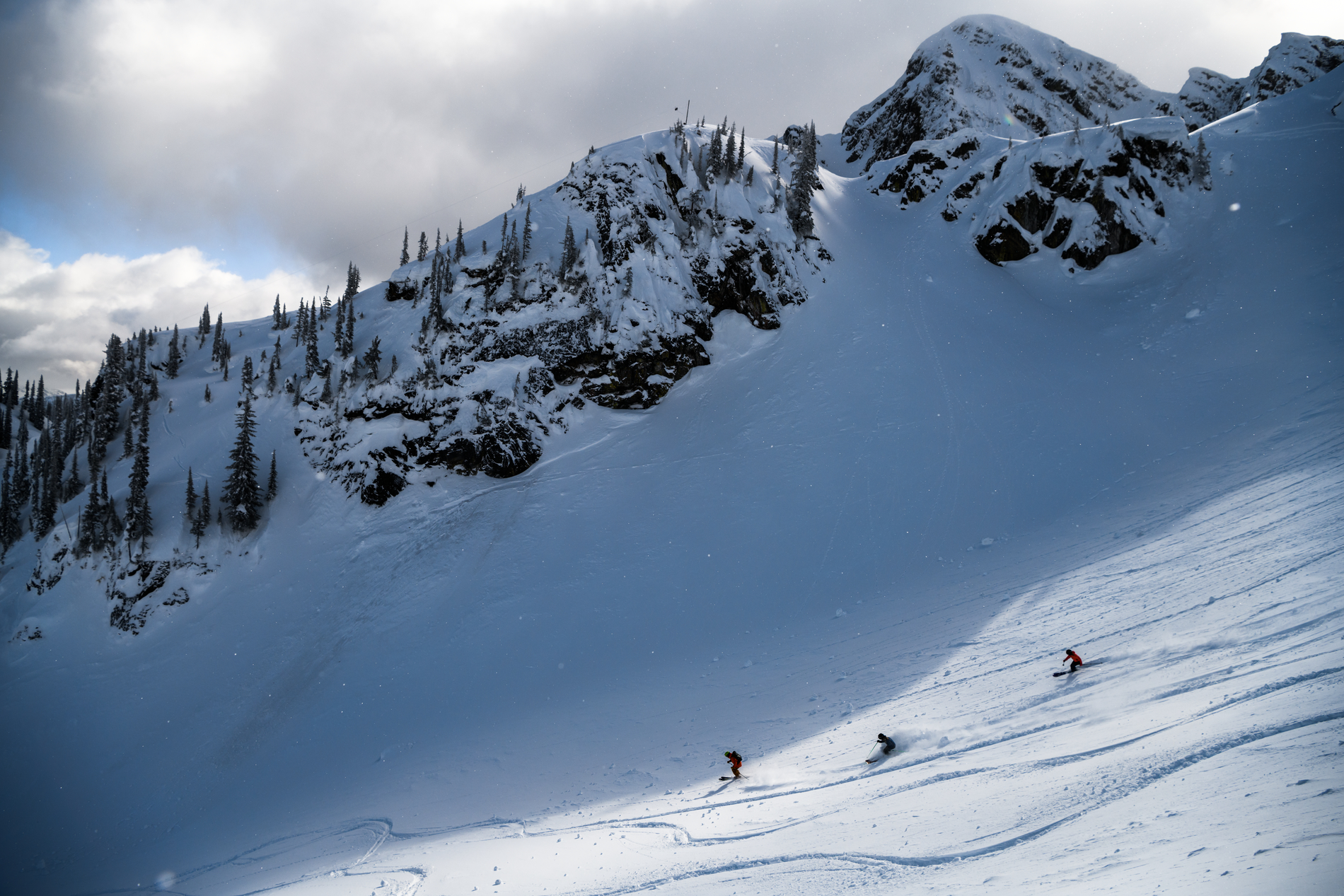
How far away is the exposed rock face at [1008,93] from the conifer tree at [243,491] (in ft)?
313

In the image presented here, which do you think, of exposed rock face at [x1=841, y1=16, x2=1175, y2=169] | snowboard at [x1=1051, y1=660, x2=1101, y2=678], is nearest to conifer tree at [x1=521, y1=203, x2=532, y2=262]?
snowboard at [x1=1051, y1=660, x2=1101, y2=678]

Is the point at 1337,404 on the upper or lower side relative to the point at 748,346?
lower

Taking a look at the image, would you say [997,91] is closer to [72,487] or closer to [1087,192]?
[1087,192]

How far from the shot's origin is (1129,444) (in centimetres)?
3052

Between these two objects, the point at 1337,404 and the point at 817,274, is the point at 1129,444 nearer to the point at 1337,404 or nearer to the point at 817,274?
the point at 1337,404

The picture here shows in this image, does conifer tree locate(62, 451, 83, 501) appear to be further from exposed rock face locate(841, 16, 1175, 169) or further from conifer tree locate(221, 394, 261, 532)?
exposed rock face locate(841, 16, 1175, 169)

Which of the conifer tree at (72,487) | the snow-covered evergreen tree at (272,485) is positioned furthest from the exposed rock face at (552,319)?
the conifer tree at (72,487)

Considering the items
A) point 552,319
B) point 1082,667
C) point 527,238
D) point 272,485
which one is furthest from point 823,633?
point 527,238

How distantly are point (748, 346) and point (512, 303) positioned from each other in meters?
18.2

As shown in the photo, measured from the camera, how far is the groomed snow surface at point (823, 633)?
10578 mm

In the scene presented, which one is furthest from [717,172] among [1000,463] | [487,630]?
[487,630]

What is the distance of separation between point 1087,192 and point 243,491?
7000 cm

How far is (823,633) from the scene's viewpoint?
24.8 metres

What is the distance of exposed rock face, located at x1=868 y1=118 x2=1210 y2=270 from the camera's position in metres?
49.8
